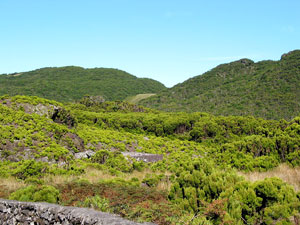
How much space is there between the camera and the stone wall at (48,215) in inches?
152

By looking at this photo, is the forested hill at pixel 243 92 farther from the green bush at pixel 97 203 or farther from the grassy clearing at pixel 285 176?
the green bush at pixel 97 203

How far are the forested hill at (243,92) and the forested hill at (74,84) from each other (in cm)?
3980

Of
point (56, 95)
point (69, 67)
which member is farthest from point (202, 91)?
point (69, 67)

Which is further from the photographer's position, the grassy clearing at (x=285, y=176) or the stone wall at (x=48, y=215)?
the grassy clearing at (x=285, y=176)

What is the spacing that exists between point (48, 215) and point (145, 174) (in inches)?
231

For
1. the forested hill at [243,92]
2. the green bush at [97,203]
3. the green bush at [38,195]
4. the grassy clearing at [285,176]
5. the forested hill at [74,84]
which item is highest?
the forested hill at [74,84]

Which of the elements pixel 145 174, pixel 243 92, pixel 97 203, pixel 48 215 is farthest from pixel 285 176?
pixel 243 92

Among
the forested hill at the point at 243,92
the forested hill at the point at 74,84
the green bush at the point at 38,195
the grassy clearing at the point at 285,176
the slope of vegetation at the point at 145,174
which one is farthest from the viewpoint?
the forested hill at the point at 74,84

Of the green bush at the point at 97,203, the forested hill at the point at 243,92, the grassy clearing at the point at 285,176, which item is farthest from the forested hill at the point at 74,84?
the grassy clearing at the point at 285,176

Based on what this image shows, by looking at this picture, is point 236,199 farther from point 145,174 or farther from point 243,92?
point 243,92

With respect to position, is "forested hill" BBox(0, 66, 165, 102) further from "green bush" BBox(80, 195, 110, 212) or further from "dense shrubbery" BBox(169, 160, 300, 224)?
"dense shrubbery" BBox(169, 160, 300, 224)

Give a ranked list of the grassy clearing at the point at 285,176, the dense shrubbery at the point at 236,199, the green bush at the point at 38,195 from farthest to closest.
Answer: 1. the grassy clearing at the point at 285,176
2. the green bush at the point at 38,195
3. the dense shrubbery at the point at 236,199

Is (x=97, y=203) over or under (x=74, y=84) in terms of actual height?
under

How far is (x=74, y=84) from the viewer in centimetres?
12250
